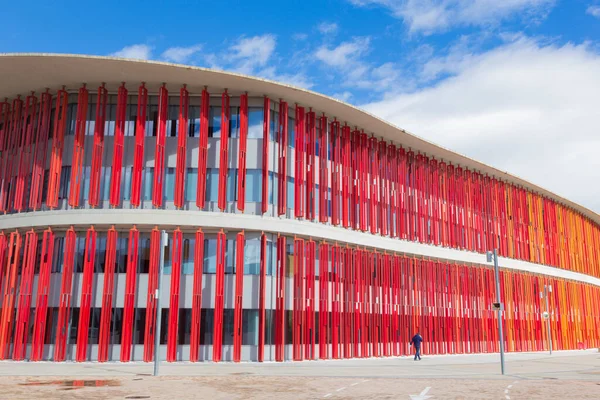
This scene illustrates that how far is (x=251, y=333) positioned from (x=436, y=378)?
1290cm

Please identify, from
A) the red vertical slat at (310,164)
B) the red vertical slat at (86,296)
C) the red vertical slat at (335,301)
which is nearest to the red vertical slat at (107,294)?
the red vertical slat at (86,296)

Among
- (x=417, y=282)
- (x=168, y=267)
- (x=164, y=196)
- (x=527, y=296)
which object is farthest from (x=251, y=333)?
(x=527, y=296)

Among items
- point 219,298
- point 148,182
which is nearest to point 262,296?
point 219,298

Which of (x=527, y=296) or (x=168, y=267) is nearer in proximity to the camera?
(x=168, y=267)

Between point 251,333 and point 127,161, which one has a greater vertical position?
point 127,161

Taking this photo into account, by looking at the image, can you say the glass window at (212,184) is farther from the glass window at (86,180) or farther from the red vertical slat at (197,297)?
the glass window at (86,180)

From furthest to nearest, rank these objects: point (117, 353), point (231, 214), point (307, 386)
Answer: point (231, 214), point (117, 353), point (307, 386)

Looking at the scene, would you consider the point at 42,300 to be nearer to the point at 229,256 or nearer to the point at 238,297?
the point at 229,256

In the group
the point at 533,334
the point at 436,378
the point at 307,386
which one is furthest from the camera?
the point at 533,334

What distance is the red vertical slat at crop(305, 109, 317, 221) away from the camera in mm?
39156

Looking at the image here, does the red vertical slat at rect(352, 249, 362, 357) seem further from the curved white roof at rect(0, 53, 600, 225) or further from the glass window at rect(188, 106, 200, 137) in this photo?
the glass window at rect(188, 106, 200, 137)

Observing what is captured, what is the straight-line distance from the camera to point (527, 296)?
2306 inches

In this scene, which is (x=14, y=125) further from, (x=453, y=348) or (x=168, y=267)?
(x=453, y=348)

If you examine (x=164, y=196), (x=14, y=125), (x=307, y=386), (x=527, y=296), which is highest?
(x=14, y=125)
